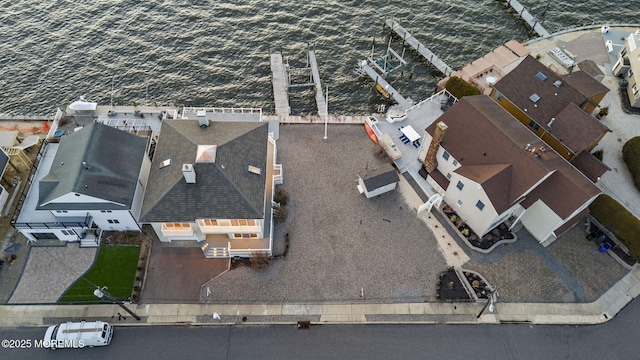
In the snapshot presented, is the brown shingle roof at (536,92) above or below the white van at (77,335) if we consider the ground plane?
above

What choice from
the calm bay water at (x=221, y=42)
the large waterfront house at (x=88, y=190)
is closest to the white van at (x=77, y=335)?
the large waterfront house at (x=88, y=190)

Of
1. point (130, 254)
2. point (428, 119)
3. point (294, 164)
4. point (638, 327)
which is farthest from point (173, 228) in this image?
point (638, 327)

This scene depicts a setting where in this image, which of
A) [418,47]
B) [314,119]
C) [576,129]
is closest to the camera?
[576,129]

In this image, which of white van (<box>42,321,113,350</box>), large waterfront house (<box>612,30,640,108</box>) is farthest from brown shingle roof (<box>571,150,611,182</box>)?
white van (<box>42,321,113,350</box>)

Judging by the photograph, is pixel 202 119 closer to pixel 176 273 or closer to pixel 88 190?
pixel 88 190

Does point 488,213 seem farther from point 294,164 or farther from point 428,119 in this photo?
point 294,164

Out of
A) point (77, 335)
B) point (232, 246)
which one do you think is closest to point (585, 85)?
point (232, 246)

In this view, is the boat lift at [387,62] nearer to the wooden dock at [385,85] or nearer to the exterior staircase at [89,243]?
the wooden dock at [385,85]
